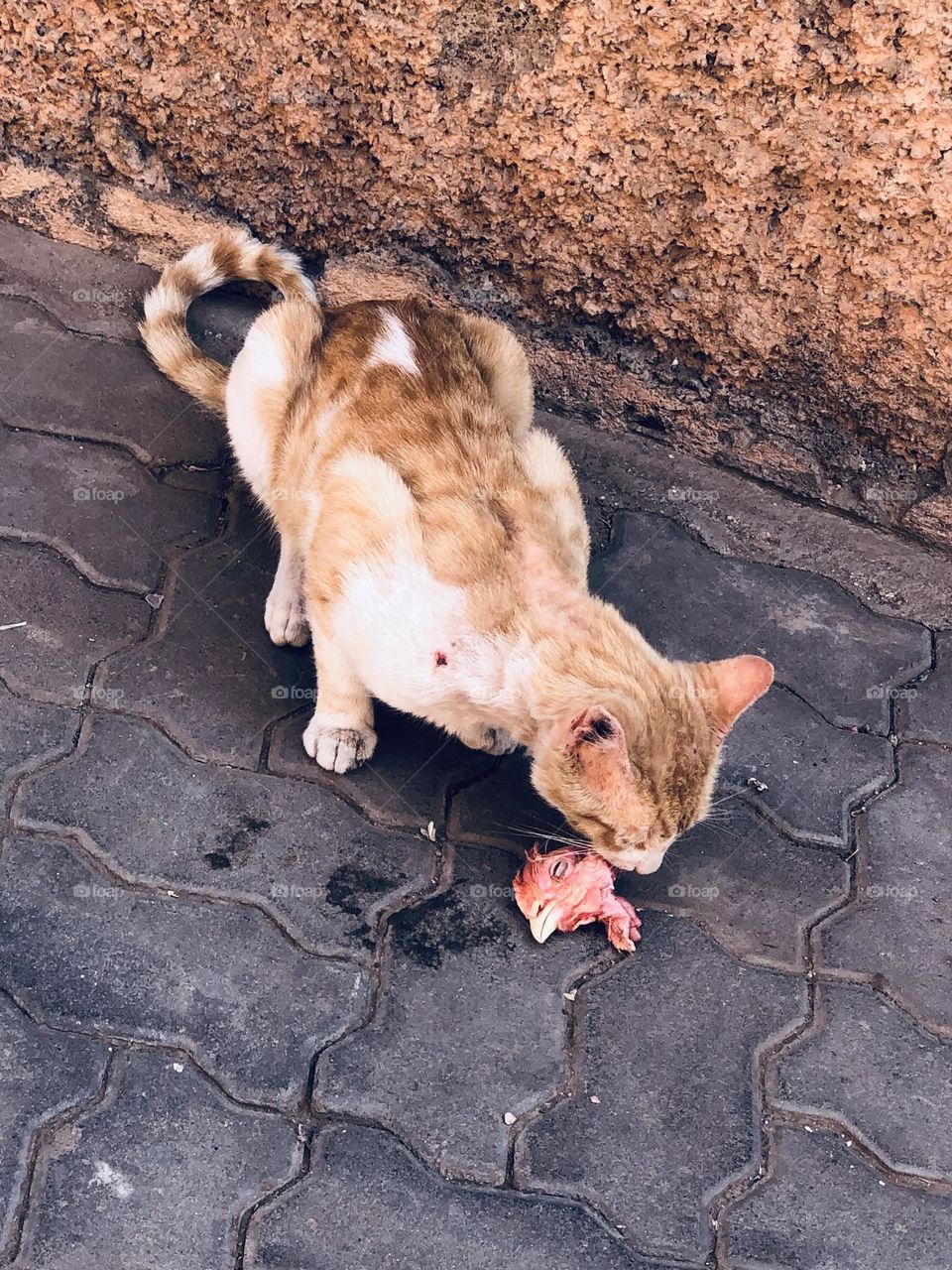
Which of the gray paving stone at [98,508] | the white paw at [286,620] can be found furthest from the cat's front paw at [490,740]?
the gray paving stone at [98,508]

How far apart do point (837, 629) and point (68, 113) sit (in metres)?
2.99

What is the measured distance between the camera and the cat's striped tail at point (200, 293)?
3980mm

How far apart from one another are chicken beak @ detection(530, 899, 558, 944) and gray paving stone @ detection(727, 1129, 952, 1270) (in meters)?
0.67

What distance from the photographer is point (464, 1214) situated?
8.46 ft

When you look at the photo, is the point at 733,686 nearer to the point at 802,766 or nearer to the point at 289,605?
the point at 802,766

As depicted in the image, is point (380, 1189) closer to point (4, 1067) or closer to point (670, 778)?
Result: point (4, 1067)

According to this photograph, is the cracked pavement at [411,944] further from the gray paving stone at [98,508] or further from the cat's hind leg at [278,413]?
the cat's hind leg at [278,413]

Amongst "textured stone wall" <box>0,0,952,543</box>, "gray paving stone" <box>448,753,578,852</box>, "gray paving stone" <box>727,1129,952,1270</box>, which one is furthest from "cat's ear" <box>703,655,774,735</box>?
"textured stone wall" <box>0,0,952,543</box>

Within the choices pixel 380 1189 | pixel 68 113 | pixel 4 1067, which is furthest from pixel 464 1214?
pixel 68 113

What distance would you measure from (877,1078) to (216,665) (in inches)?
77.1

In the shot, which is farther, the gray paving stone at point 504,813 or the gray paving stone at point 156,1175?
the gray paving stone at point 504,813

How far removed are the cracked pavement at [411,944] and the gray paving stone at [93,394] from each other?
2cm

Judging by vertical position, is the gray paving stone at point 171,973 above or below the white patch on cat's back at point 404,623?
below

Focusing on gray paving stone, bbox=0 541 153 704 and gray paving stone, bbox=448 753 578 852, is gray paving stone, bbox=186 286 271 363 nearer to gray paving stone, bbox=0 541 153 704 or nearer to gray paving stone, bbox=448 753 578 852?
gray paving stone, bbox=0 541 153 704
